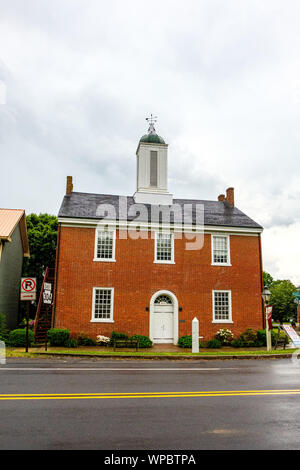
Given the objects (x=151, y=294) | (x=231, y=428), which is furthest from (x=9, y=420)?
(x=151, y=294)

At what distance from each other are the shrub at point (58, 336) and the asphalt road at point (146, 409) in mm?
7587

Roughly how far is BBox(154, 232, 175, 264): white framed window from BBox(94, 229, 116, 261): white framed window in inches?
106

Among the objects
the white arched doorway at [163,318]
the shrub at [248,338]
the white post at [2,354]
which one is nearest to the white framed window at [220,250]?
the white arched doorway at [163,318]

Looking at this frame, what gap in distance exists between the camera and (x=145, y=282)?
2188cm

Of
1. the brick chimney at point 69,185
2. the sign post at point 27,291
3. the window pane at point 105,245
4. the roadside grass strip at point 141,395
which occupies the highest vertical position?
the brick chimney at point 69,185

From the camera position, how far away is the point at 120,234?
73.4ft

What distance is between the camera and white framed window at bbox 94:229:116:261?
21.9 m

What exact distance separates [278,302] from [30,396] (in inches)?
2310

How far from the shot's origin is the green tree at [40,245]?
3017 cm

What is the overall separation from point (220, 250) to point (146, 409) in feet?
56.5

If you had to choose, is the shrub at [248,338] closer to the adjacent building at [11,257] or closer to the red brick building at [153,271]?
the red brick building at [153,271]

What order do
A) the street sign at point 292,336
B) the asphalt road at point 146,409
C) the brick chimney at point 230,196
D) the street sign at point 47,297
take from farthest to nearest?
the brick chimney at point 230,196 < the street sign at point 292,336 < the street sign at point 47,297 < the asphalt road at point 146,409

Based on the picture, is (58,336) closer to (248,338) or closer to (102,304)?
(102,304)

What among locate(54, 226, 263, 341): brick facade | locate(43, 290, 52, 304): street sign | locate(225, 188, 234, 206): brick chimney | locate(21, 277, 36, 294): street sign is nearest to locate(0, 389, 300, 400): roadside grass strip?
locate(21, 277, 36, 294): street sign
